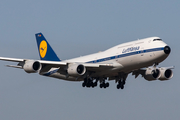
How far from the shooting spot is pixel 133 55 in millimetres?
50625

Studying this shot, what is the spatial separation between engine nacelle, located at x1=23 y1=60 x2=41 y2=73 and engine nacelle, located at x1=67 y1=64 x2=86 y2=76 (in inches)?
164

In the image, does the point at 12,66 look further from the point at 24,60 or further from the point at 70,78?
the point at 70,78

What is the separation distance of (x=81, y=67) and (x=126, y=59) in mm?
6183

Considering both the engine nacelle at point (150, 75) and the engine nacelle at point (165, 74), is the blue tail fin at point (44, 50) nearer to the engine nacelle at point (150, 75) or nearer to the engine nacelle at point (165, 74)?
the engine nacelle at point (150, 75)

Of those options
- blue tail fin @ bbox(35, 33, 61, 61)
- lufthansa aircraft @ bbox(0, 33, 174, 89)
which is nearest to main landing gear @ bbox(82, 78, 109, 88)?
lufthansa aircraft @ bbox(0, 33, 174, 89)

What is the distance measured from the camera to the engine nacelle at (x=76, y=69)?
51344 millimetres

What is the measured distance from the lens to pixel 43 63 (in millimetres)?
51781

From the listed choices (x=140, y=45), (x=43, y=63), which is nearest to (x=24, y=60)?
(x=43, y=63)

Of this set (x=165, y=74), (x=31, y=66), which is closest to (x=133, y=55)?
(x=165, y=74)

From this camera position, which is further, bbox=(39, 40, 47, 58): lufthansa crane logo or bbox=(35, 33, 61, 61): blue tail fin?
bbox=(39, 40, 47, 58): lufthansa crane logo

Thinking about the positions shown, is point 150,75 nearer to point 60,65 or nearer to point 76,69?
point 76,69

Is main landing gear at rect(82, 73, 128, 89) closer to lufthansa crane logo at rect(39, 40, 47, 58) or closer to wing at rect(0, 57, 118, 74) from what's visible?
wing at rect(0, 57, 118, 74)

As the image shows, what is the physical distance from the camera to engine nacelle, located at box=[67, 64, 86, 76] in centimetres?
5134

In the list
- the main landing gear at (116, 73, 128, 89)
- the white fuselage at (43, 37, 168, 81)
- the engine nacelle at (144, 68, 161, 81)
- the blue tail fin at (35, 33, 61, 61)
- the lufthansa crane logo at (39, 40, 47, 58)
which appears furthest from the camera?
the lufthansa crane logo at (39, 40, 47, 58)
